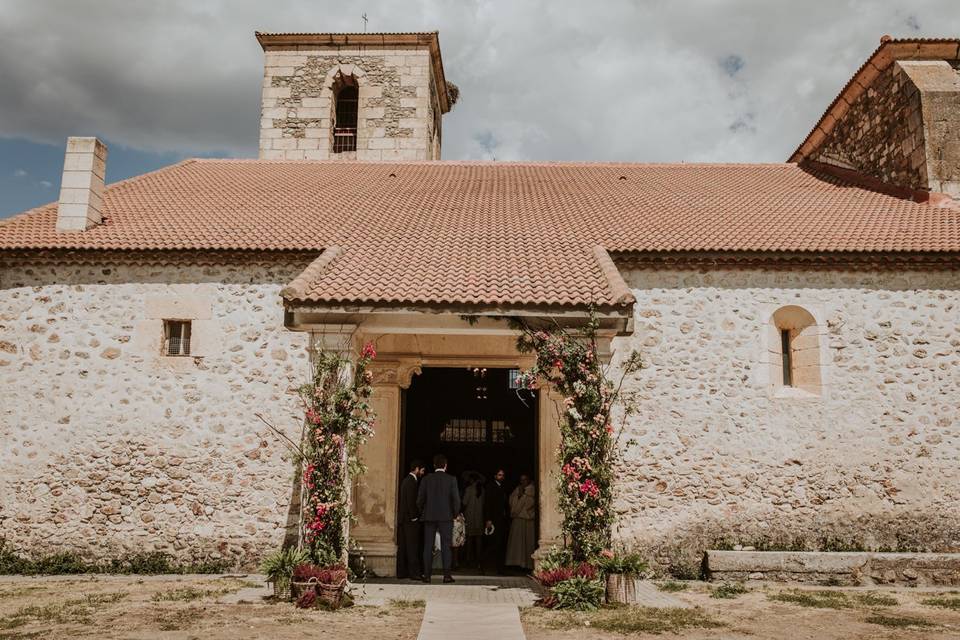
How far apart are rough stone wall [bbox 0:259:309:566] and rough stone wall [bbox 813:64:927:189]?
1067 cm

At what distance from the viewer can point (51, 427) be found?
31.8ft

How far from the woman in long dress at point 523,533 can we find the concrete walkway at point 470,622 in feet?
11.1

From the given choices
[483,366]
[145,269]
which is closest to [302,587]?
[483,366]

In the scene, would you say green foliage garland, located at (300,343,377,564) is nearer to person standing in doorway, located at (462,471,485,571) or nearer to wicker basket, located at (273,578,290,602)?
wicker basket, located at (273,578,290,602)

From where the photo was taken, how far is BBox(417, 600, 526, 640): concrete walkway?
5906 mm

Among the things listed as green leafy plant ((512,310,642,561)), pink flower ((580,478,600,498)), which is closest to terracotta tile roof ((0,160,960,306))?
green leafy plant ((512,310,642,561))

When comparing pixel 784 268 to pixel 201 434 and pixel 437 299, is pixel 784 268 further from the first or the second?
pixel 201 434

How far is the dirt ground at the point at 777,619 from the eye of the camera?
6.16 metres

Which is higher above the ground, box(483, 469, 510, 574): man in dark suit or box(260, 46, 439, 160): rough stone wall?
box(260, 46, 439, 160): rough stone wall

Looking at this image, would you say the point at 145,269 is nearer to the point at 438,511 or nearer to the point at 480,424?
the point at 438,511

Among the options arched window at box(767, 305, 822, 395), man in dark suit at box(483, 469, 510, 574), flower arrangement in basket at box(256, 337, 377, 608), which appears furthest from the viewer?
man in dark suit at box(483, 469, 510, 574)

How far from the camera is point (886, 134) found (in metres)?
13.4

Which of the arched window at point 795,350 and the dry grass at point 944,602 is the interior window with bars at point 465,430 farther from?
the dry grass at point 944,602

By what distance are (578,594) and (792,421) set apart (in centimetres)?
457
